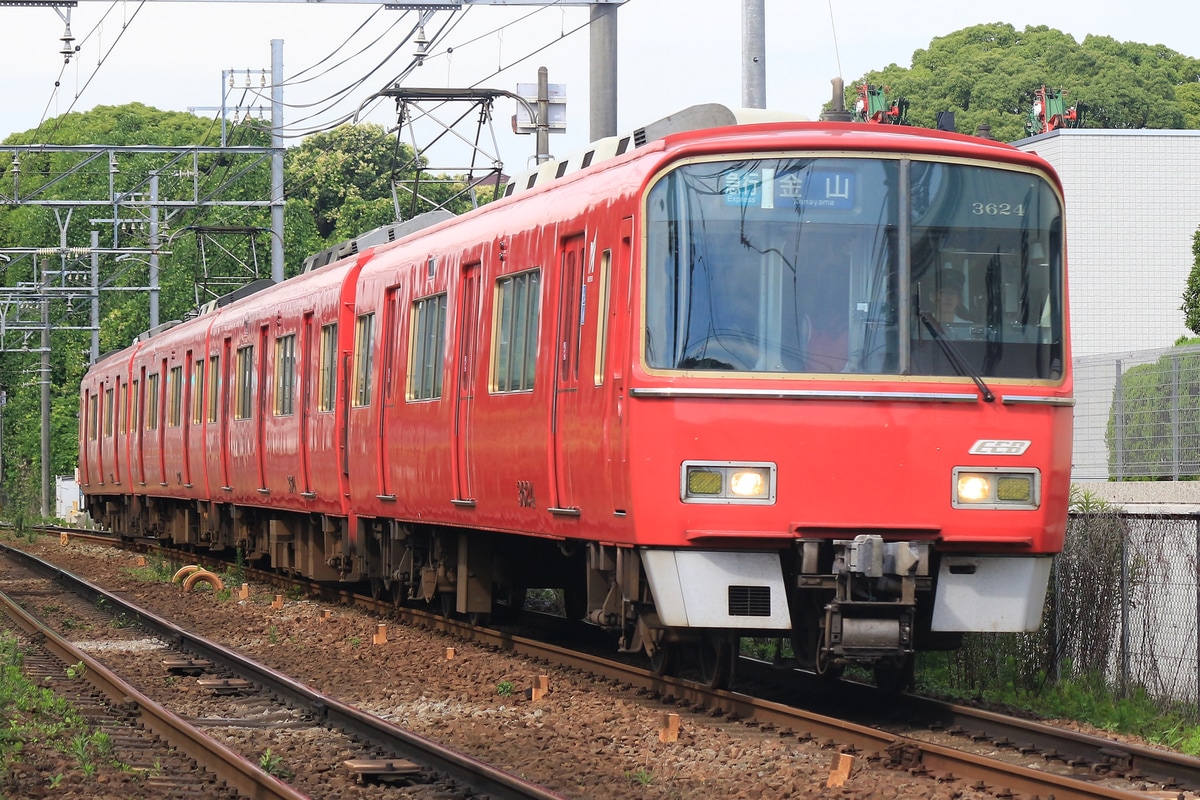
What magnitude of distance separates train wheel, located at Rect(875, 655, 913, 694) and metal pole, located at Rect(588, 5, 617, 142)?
265 inches

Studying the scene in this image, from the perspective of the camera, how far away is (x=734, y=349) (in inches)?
366

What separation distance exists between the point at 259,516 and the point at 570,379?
12.2m

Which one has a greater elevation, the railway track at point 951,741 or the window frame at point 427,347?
the window frame at point 427,347

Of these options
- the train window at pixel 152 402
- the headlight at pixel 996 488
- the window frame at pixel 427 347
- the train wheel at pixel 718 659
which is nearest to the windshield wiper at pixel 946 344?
the headlight at pixel 996 488

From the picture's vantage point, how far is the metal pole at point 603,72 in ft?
53.3

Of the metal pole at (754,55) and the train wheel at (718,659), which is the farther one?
the metal pole at (754,55)

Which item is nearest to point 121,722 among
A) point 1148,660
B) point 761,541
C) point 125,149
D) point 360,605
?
point 761,541

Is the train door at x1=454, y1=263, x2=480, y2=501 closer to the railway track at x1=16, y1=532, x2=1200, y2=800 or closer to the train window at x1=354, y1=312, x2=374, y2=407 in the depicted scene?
the railway track at x1=16, y1=532, x2=1200, y2=800

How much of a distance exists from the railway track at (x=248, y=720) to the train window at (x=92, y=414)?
19.9 metres

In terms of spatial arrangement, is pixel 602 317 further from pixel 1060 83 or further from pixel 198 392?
pixel 1060 83

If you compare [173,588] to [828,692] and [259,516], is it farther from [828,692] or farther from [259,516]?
[828,692]

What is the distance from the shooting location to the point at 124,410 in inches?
1246

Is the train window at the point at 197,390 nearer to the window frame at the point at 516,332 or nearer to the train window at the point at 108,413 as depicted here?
the train window at the point at 108,413

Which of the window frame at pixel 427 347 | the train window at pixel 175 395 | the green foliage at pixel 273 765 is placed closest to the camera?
the green foliage at pixel 273 765
